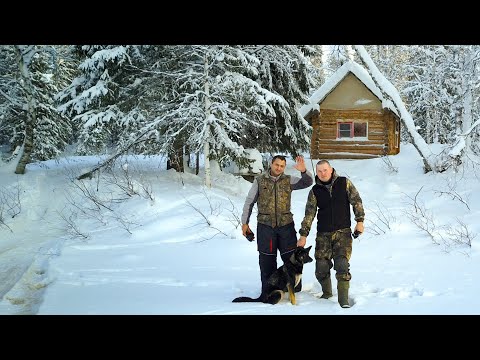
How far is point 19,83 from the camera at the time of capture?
55.6ft

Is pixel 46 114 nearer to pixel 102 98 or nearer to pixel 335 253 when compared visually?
pixel 102 98

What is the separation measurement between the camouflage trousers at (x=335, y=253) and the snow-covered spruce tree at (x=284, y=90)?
9651 millimetres

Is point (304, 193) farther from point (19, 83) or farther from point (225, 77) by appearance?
point (19, 83)

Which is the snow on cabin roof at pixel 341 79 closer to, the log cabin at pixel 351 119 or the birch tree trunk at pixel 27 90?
the log cabin at pixel 351 119

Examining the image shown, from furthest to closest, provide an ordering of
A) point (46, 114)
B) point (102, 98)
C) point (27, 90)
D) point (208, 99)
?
point (46, 114), point (27, 90), point (102, 98), point (208, 99)

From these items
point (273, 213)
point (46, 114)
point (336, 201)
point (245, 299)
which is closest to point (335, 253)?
point (336, 201)

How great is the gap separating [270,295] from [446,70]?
2183 centimetres

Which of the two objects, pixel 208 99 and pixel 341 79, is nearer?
pixel 208 99

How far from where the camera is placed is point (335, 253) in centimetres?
601

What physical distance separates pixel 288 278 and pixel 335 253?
0.71m

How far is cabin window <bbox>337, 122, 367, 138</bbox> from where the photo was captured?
888 inches

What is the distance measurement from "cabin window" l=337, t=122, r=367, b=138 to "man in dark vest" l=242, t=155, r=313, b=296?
17048mm

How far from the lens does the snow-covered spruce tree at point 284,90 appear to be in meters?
15.8
